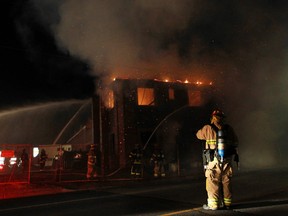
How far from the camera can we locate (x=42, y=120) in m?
28.3

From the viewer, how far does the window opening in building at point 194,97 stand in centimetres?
1711

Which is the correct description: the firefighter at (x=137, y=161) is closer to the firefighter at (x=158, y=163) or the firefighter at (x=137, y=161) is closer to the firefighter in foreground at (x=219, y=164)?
the firefighter at (x=158, y=163)

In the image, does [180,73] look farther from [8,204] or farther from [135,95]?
[8,204]

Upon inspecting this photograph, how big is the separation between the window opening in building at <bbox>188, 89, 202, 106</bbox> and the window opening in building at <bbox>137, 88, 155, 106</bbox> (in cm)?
239

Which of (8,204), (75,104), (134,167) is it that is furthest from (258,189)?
(75,104)

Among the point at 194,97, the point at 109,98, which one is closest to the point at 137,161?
the point at 109,98

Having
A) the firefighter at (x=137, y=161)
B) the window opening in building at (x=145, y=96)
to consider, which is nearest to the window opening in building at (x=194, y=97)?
the window opening in building at (x=145, y=96)

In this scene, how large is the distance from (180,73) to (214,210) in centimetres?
1184

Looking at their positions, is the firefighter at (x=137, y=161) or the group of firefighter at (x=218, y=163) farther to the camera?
the firefighter at (x=137, y=161)

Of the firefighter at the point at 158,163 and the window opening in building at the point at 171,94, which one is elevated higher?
the window opening in building at the point at 171,94

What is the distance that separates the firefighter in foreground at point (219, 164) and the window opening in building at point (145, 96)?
11.3m

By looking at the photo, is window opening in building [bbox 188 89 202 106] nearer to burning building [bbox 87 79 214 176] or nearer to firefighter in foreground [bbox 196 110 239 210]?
burning building [bbox 87 79 214 176]

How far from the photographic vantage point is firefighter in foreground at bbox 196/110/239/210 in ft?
14.0

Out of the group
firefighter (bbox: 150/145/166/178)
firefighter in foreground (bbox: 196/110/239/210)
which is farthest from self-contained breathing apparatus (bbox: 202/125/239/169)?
firefighter (bbox: 150/145/166/178)
